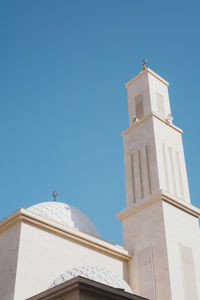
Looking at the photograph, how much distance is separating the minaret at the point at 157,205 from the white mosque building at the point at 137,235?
0.10ft

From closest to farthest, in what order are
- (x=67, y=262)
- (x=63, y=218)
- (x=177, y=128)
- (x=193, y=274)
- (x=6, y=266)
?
1. (x=6, y=266)
2. (x=67, y=262)
3. (x=193, y=274)
4. (x=63, y=218)
5. (x=177, y=128)

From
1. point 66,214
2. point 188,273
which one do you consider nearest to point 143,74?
point 66,214

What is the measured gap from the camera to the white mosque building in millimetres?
12297

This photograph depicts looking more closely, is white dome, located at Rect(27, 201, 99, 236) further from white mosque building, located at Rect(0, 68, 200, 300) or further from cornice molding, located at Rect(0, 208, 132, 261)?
cornice molding, located at Rect(0, 208, 132, 261)

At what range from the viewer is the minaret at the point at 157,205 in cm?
1395

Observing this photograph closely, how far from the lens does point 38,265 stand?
40.9 ft

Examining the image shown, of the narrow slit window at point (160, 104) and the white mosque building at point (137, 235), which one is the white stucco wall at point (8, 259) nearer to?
the white mosque building at point (137, 235)

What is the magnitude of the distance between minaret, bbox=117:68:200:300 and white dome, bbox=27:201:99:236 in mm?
1289

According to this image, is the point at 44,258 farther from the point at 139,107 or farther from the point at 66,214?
the point at 139,107

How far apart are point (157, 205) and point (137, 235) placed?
1279mm

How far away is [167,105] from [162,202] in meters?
5.61

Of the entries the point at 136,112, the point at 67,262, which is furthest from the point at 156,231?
the point at 136,112

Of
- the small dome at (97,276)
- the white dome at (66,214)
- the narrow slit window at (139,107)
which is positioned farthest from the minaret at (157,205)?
the small dome at (97,276)

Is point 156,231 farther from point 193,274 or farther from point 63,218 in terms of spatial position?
point 63,218
